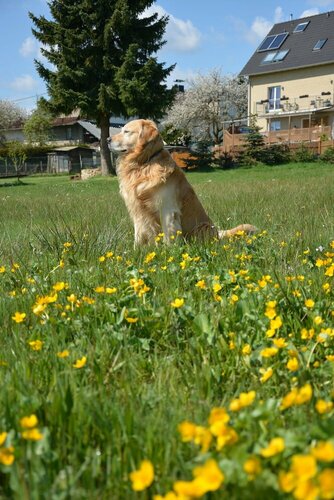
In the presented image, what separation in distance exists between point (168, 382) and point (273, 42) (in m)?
48.0

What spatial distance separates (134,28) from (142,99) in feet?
14.0

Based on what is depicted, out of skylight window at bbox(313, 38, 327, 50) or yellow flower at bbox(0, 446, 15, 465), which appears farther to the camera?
skylight window at bbox(313, 38, 327, 50)

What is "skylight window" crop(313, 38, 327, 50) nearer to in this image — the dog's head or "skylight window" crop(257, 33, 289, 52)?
"skylight window" crop(257, 33, 289, 52)

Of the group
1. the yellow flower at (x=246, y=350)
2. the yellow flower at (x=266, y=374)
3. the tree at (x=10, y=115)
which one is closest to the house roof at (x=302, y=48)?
the tree at (x=10, y=115)

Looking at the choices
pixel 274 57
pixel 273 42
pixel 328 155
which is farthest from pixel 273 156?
pixel 273 42

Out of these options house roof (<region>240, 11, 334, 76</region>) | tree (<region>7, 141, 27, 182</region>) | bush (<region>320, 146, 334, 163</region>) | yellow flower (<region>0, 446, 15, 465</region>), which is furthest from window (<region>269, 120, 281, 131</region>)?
yellow flower (<region>0, 446, 15, 465</region>)

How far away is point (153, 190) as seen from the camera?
5.49 metres

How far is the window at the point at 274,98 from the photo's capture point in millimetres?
43719

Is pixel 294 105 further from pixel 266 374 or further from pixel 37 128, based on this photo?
pixel 266 374

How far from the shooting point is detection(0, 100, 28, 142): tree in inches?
2799

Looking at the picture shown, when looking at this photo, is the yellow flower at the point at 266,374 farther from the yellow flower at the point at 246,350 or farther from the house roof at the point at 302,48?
the house roof at the point at 302,48

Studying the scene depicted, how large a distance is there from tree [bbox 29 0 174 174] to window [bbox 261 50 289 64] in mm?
18049

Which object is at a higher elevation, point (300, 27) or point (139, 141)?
point (300, 27)

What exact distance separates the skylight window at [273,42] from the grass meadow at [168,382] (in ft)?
148
